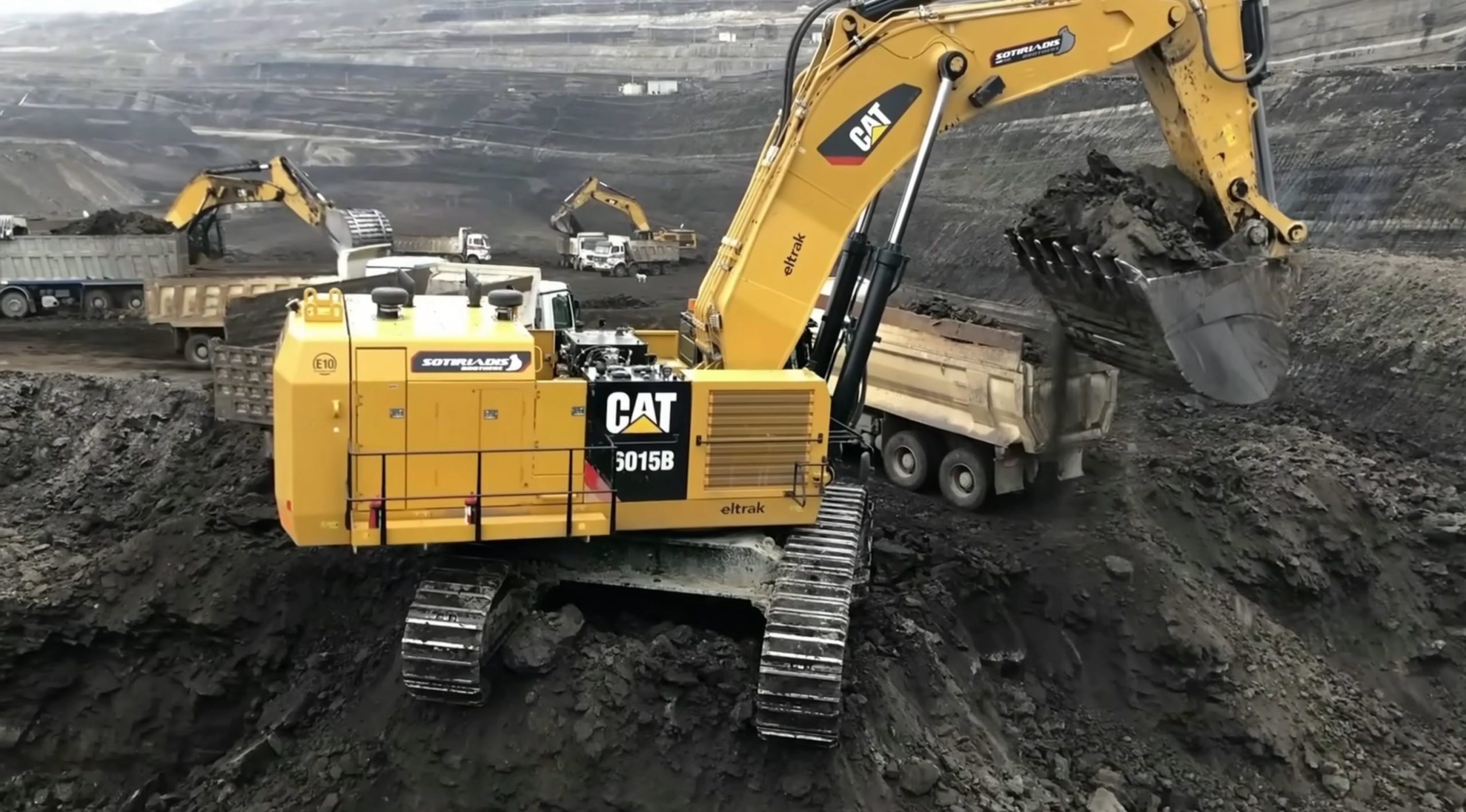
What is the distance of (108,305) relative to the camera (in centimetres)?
2164

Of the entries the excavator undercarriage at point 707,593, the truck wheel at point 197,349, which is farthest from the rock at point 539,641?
the truck wheel at point 197,349

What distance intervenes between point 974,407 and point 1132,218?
3193 millimetres

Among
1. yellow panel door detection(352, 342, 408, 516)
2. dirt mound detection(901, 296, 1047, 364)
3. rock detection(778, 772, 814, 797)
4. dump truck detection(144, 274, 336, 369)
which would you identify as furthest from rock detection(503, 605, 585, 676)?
dump truck detection(144, 274, 336, 369)

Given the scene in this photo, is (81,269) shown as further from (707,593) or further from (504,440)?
(707,593)

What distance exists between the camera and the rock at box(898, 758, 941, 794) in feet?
22.6

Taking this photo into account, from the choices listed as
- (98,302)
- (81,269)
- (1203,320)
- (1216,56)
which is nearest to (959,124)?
(1216,56)

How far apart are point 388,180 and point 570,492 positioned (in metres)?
45.7

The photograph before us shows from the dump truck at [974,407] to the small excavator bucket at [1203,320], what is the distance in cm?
185

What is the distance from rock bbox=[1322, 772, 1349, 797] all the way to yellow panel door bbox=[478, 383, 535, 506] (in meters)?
6.39

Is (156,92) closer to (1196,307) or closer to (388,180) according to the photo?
(388,180)

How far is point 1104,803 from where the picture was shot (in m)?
7.50


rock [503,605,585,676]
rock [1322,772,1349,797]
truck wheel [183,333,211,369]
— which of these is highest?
truck wheel [183,333,211,369]

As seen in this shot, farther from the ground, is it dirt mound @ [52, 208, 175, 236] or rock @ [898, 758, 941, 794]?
dirt mound @ [52, 208, 175, 236]

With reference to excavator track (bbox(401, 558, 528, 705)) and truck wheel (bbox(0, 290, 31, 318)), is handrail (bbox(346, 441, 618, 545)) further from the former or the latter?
truck wheel (bbox(0, 290, 31, 318))
